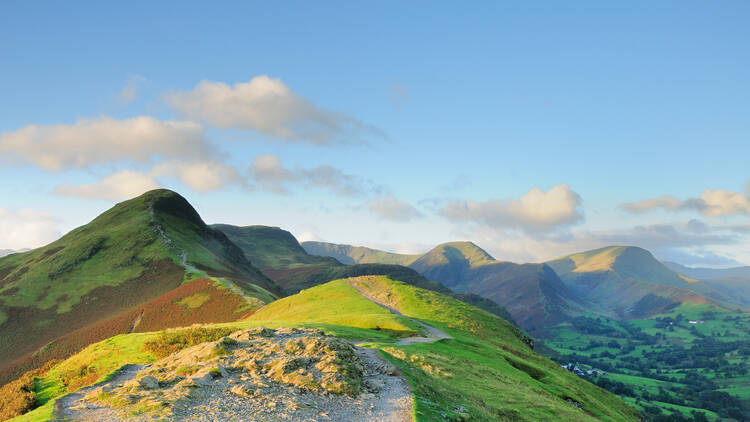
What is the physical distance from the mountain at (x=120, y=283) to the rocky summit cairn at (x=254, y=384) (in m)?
68.2

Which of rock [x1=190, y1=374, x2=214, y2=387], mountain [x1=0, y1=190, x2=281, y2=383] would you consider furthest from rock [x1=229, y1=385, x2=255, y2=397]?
mountain [x1=0, y1=190, x2=281, y2=383]

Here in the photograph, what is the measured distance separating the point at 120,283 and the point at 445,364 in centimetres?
13386

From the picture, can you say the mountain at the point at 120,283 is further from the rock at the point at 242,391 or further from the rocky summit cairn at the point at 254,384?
the rock at the point at 242,391

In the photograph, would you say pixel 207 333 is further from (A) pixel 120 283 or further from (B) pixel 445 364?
(A) pixel 120 283

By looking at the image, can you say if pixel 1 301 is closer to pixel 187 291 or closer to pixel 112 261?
pixel 112 261

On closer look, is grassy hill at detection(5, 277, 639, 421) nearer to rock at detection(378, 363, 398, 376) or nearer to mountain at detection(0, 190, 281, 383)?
rock at detection(378, 363, 398, 376)

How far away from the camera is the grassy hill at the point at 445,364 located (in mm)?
28061

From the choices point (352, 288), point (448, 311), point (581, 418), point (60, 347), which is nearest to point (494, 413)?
point (581, 418)

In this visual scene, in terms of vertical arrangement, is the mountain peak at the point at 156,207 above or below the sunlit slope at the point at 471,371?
above

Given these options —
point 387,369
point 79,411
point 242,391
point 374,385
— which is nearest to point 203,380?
point 242,391

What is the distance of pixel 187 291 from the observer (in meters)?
112

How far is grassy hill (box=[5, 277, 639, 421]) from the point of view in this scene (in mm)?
28061

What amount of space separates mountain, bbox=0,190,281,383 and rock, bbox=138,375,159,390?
74.1 metres

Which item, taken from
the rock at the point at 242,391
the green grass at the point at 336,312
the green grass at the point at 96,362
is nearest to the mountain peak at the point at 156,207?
the green grass at the point at 336,312
